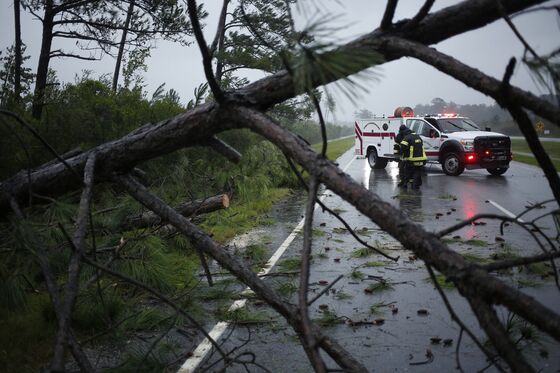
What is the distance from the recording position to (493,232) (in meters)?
8.29

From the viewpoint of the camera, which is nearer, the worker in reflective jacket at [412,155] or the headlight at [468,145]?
the worker in reflective jacket at [412,155]

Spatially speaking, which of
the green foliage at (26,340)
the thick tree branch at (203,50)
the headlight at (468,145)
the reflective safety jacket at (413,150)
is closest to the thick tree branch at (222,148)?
the thick tree branch at (203,50)

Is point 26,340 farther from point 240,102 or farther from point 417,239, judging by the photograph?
point 417,239

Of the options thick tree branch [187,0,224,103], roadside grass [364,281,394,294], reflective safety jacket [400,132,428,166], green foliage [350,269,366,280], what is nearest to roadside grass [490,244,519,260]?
roadside grass [364,281,394,294]

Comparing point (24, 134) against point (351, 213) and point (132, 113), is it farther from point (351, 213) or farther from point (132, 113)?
point (351, 213)

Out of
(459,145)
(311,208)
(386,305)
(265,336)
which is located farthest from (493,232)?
(459,145)

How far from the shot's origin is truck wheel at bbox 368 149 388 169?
21.8m

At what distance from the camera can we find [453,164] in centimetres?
1764

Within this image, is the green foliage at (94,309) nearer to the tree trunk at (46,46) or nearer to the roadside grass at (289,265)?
the roadside grass at (289,265)

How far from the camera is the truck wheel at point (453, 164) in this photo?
17234 mm

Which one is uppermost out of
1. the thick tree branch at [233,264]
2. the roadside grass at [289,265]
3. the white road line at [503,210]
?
the thick tree branch at [233,264]

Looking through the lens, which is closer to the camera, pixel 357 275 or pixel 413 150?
pixel 357 275

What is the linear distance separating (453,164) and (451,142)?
0.94m

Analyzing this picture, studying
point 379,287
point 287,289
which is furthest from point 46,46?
point 379,287
